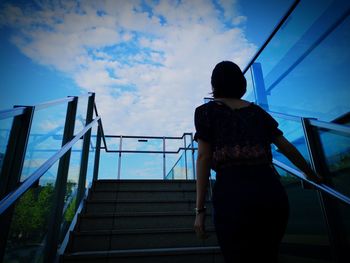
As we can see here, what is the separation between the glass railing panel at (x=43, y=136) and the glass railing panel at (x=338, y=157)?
6.89 ft

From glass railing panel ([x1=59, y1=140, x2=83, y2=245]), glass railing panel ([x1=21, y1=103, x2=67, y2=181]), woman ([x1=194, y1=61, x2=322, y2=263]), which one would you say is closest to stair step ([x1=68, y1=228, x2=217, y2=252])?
glass railing panel ([x1=59, y1=140, x2=83, y2=245])

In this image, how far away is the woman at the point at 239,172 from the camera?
781 mm

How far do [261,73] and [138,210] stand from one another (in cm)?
250

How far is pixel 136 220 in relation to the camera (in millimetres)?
2834

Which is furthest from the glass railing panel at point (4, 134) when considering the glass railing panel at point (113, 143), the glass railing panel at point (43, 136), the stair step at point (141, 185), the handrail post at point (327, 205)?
the glass railing panel at point (113, 143)

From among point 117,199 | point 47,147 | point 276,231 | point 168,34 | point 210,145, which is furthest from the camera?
point 168,34

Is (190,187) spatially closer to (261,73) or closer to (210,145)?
(261,73)

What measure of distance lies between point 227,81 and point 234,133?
29 cm

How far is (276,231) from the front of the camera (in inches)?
32.0

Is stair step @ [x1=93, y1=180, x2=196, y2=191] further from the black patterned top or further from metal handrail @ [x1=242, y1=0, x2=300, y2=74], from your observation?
the black patterned top

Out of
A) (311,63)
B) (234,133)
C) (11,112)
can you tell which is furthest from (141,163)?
(234,133)

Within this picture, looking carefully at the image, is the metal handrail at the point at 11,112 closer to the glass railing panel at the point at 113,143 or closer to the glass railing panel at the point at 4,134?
the glass railing panel at the point at 4,134

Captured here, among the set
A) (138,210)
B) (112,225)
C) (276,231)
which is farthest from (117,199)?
(276,231)

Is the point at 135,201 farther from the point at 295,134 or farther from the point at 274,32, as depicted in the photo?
the point at 274,32
